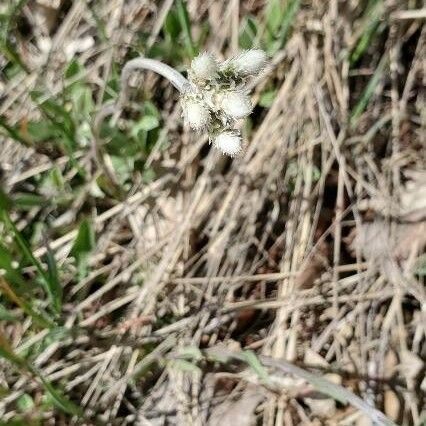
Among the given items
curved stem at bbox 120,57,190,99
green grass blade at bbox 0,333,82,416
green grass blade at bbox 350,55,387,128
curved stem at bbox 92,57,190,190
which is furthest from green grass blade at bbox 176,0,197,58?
green grass blade at bbox 0,333,82,416

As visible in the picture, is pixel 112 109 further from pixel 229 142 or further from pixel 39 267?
pixel 229 142

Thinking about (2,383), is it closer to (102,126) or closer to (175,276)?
(175,276)

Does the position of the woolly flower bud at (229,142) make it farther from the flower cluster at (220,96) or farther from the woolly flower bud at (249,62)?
the woolly flower bud at (249,62)

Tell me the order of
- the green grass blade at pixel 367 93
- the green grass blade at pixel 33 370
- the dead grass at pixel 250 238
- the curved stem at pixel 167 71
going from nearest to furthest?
the curved stem at pixel 167 71, the green grass blade at pixel 33 370, the dead grass at pixel 250 238, the green grass blade at pixel 367 93

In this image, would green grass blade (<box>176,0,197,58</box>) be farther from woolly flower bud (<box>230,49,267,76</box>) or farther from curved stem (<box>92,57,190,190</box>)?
woolly flower bud (<box>230,49,267,76</box>)

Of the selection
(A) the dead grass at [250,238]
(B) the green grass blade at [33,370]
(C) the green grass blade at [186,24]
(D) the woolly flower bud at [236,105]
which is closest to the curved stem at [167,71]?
(D) the woolly flower bud at [236,105]

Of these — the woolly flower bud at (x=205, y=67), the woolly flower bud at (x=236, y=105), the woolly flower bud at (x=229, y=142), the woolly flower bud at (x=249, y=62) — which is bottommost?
the woolly flower bud at (x=229, y=142)

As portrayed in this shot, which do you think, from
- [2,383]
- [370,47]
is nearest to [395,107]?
[370,47]

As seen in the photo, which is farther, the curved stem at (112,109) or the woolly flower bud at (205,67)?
the curved stem at (112,109)
